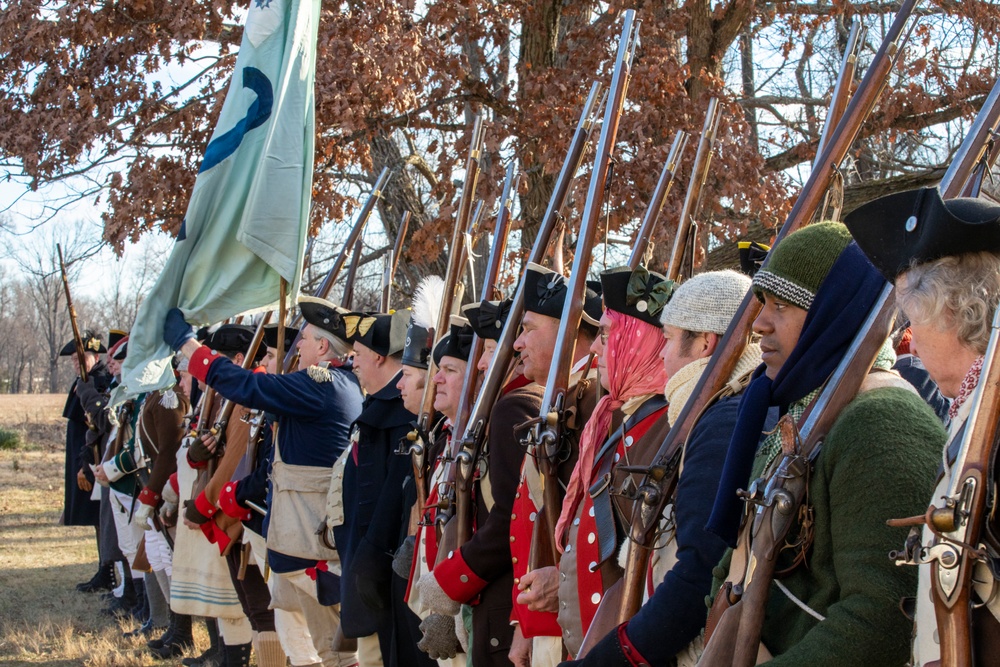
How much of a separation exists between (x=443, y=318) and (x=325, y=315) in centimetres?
81

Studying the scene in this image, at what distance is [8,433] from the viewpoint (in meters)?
24.4

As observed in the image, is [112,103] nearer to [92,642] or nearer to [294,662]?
[92,642]

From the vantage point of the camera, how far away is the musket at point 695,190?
471 centimetres

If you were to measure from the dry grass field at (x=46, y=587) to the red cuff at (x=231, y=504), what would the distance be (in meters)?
2.08

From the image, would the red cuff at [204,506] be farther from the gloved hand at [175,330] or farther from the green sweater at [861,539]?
the green sweater at [861,539]

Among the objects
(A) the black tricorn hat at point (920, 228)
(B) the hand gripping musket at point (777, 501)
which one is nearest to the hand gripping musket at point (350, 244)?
(B) the hand gripping musket at point (777, 501)

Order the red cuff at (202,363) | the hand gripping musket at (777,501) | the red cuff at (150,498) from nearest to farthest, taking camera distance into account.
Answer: the hand gripping musket at (777,501), the red cuff at (202,363), the red cuff at (150,498)

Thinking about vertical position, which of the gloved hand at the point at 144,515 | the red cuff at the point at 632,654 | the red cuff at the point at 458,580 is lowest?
the gloved hand at the point at 144,515

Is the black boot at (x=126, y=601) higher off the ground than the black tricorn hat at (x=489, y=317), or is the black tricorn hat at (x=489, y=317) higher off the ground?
the black tricorn hat at (x=489, y=317)

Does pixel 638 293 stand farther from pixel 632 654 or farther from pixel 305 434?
pixel 305 434

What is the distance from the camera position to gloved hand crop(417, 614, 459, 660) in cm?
457

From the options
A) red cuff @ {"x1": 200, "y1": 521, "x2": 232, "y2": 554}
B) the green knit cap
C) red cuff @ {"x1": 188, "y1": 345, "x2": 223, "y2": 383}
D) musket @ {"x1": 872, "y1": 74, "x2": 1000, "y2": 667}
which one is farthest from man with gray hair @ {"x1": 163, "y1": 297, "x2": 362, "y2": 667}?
musket @ {"x1": 872, "y1": 74, "x2": 1000, "y2": 667}

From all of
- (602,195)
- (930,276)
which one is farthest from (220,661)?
(930,276)

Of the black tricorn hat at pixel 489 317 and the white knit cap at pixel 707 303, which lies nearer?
the white knit cap at pixel 707 303
